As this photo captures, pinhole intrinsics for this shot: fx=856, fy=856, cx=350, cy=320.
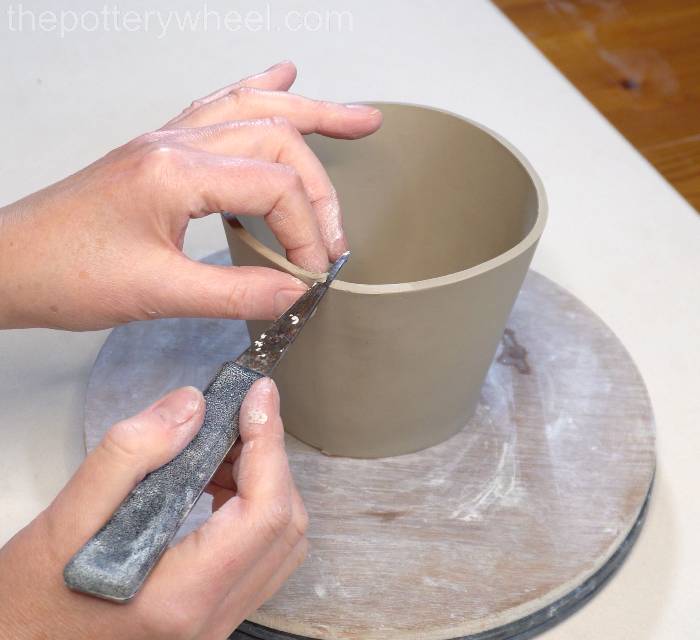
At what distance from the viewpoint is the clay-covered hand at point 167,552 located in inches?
20.4

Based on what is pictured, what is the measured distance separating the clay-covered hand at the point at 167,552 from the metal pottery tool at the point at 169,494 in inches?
0.4

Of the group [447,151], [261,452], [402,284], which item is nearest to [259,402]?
[261,452]

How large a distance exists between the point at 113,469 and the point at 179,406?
0.18 ft

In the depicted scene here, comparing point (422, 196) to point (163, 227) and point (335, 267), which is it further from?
point (163, 227)

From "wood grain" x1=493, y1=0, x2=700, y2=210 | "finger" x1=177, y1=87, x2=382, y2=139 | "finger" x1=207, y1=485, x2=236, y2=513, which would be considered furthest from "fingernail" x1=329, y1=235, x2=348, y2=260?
"wood grain" x1=493, y1=0, x2=700, y2=210

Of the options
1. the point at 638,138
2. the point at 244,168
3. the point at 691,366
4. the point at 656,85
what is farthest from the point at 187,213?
the point at 656,85

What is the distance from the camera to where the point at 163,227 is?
0.65 metres

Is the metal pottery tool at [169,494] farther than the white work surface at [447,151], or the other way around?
the white work surface at [447,151]

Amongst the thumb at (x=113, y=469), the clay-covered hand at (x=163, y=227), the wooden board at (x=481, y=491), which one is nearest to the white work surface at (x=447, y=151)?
the wooden board at (x=481, y=491)

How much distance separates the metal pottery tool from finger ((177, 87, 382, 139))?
203mm

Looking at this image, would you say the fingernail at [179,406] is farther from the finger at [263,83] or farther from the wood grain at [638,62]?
the wood grain at [638,62]

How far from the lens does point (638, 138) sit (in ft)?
4.25

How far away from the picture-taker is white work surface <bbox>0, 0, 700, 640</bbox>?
2.58ft

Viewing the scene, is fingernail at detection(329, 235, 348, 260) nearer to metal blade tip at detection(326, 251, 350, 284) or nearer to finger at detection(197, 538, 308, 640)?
metal blade tip at detection(326, 251, 350, 284)
